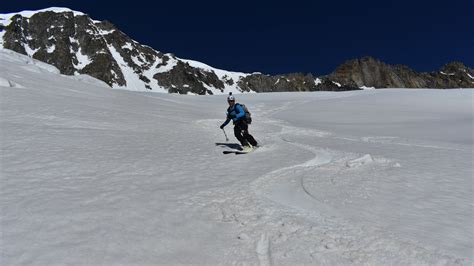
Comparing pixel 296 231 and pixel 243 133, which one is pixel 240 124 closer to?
pixel 243 133

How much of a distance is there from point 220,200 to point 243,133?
228 inches

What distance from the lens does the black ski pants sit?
11.6 meters

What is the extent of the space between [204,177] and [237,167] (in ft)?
4.14

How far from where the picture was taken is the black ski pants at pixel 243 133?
11587 mm

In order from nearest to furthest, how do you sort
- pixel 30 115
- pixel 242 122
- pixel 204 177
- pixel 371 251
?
pixel 371 251 < pixel 204 177 < pixel 242 122 < pixel 30 115

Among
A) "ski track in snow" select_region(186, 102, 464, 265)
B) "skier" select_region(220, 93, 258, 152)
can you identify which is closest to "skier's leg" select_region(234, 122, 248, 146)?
"skier" select_region(220, 93, 258, 152)

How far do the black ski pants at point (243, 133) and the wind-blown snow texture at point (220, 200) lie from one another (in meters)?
0.46

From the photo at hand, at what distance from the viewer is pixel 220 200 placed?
6016mm

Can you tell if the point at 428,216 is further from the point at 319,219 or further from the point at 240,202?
the point at 240,202

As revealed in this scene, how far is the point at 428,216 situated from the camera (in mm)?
5480

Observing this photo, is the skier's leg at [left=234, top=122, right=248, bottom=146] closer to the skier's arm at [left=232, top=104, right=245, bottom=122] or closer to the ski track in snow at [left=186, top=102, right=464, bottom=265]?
the skier's arm at [left=232, top=104, right=245, bottom=122]

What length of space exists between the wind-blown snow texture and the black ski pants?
18.2 inches

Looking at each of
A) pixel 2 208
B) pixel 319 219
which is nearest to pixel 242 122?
pixel 319 219

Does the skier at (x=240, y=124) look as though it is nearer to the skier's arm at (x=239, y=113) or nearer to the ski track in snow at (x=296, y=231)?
the skier's arm at (x=239, y=113)
